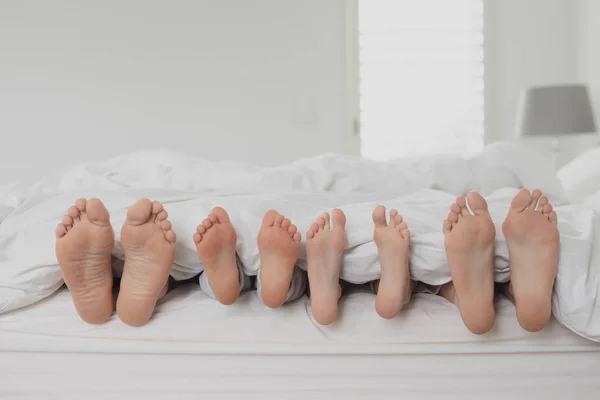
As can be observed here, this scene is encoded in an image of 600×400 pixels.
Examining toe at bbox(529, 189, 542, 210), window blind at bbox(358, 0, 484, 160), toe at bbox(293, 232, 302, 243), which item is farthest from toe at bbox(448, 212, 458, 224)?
window blind at bbox(358, 0, 484, 160)

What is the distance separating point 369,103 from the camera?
3.07 meters

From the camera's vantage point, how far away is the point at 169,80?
9.25 ft

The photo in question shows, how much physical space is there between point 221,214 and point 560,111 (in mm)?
2193

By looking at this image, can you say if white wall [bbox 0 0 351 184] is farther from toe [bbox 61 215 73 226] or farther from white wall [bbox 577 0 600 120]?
toe [bbox 61 215 73 226]

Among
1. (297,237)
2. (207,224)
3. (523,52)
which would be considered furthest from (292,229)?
(523,52)

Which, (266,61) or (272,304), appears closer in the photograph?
(272,304)

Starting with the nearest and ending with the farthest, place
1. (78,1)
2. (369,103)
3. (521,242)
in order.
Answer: (521,242) < (78,1) < (369,103)

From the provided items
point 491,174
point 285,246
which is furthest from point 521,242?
point 491,174

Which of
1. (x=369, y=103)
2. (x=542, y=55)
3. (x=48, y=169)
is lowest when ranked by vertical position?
(x=48, y=169)

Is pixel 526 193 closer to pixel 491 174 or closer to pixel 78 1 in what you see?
pixel 491 174

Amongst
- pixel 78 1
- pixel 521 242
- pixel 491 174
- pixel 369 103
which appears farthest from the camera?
pixel 369 103

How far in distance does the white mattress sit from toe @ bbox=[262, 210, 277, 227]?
0.14 meters

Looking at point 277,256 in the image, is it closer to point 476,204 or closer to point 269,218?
point 269,218

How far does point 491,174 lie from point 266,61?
1.59m
